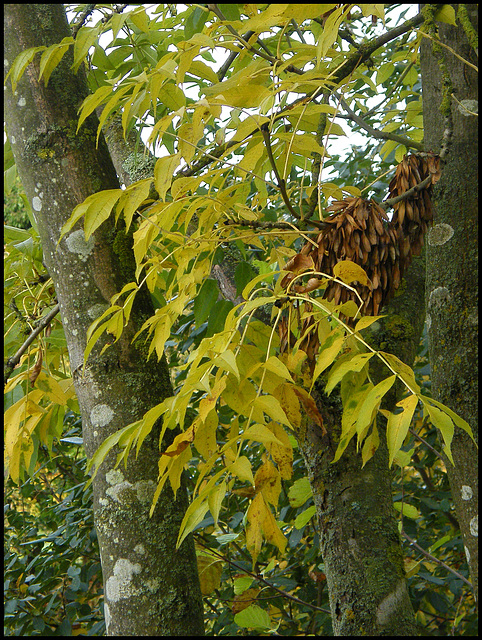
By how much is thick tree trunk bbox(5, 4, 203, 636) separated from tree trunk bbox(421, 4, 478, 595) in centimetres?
45

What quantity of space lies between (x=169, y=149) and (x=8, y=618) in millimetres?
1488

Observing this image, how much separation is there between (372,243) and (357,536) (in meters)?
0.48

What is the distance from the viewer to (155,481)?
0.91 m

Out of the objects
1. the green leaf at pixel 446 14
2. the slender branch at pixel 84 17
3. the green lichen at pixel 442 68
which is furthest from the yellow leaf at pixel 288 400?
the slender branch at pixel 84 17

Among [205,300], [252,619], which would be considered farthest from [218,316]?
[252,619]

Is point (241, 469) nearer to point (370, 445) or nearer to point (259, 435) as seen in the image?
point (259, 435)

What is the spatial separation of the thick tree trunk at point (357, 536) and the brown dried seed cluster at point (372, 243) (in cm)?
22

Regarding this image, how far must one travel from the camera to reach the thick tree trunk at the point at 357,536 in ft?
2.93

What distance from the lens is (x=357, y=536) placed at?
93 centimetres

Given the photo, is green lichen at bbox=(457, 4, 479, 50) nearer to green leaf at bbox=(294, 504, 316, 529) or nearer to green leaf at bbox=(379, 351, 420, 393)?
green leaf at bbox=(379, 351, 420, 393)

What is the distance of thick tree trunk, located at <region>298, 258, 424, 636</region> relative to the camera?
894mm

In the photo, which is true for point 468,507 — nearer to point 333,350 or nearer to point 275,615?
point 333,350

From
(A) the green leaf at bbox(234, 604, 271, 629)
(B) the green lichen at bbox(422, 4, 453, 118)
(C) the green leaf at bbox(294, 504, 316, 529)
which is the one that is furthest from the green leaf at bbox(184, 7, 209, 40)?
(A) the green leaf at bbox(234, 604, 271, 629)

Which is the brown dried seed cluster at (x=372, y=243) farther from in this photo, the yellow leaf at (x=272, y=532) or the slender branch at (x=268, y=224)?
the yellow leaf at (x=272, y=532)
